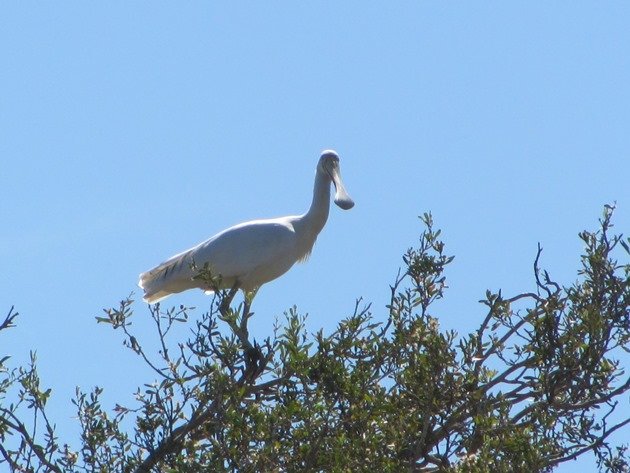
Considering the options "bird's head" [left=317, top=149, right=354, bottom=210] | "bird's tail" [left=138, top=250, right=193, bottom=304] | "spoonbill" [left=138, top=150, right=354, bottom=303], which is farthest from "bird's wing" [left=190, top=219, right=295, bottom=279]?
"bird's head" [left=317, top=149, right=354, bottom=210]

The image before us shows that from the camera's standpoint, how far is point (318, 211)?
12242 mm

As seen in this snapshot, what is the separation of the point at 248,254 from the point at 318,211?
951mm

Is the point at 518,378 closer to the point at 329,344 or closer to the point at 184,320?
the point at 329,344

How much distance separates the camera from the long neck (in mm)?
12125

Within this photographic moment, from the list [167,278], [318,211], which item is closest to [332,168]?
[318,211]

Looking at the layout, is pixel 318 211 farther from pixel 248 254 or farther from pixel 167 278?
pixel 167 278

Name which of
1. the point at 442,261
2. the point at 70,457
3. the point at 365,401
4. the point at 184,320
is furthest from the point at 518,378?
the point at 70,457

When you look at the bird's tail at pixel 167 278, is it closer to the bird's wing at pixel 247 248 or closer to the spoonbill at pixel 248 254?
the spoonbill at pixel 248 254

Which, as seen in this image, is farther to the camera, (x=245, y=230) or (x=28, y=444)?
(x=245, y=230)

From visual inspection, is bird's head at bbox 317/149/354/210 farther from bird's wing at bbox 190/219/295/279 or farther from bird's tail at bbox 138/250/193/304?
bird's tail at bbox 138/250/193/304

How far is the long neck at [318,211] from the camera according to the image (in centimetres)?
1212

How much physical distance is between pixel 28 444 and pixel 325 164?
6134 mm

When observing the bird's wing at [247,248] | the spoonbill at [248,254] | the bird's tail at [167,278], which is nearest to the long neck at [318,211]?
the spoonbill at [248,254]

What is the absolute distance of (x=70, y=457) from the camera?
23.2ft
